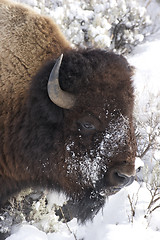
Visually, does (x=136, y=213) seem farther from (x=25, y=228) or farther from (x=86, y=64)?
(x=86, y=64)

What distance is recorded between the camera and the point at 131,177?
2201 mm

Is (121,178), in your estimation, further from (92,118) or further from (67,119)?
(67,119)

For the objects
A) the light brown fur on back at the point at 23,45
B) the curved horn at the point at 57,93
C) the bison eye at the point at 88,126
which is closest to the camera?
the curved horn at the point at 57,93

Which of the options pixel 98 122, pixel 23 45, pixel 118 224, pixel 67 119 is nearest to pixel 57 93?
pixel 67 119

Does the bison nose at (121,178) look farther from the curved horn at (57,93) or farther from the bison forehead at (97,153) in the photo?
the curved horn at (57,93)

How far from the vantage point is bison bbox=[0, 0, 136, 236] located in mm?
2219

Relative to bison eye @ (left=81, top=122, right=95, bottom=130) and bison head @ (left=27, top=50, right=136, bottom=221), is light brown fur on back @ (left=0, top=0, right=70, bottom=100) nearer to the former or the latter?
bison head @ (left=27, top=50, right=136, bottom=221)

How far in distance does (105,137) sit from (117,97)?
33 cm

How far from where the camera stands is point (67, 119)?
91.8 inches

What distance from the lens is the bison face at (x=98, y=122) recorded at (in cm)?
220

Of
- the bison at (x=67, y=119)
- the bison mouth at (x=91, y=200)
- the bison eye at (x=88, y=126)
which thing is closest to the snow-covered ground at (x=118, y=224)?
the bison mouth at (x=91, y=200)

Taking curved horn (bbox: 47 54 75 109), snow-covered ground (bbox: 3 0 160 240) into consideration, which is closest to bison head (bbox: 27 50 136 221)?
curved horn (bbox: 47 54 75 109)

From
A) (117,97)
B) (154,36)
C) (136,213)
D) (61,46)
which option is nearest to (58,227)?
(136,213)

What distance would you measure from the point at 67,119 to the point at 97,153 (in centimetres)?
37
